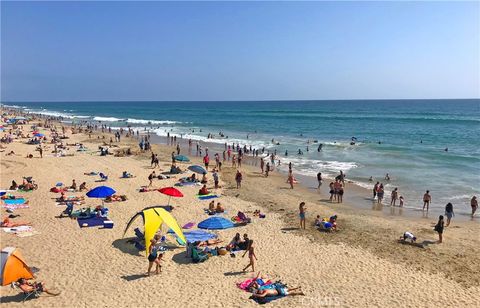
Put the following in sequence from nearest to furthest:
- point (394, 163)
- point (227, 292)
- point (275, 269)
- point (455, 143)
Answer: point (227, 292)
point (275, 269)
point (394, 163)
point (455, 143)

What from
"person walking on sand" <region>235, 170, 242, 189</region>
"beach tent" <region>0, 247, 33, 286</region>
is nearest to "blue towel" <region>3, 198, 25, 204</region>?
"beach tent" <region>0, 247, 33, 286</region>

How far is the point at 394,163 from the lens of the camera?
30.4m

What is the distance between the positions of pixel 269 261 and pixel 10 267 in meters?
6.78

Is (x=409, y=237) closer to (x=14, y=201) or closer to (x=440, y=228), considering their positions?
(x=440, y=228)

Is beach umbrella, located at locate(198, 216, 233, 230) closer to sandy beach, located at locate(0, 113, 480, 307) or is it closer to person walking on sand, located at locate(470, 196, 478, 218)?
sandy beach, located at locate(0, 113, 480, 307)

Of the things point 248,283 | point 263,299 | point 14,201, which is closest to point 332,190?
point 248,283

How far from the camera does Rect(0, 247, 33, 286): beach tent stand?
28.8 ft

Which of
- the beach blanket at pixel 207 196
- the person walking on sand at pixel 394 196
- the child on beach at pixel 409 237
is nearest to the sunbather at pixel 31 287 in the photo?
the beach blanket at pixel 207 196

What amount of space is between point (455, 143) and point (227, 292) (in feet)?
133

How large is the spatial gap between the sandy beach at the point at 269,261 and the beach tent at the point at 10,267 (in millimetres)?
570

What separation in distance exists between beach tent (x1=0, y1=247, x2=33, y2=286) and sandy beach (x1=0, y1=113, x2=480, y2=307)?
0.57 metres

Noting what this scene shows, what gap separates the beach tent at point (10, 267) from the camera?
28.8ft

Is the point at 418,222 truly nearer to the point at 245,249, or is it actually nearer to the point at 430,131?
the point at 245,249

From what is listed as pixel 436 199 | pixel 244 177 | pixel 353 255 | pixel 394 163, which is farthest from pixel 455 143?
pixel 353 255
